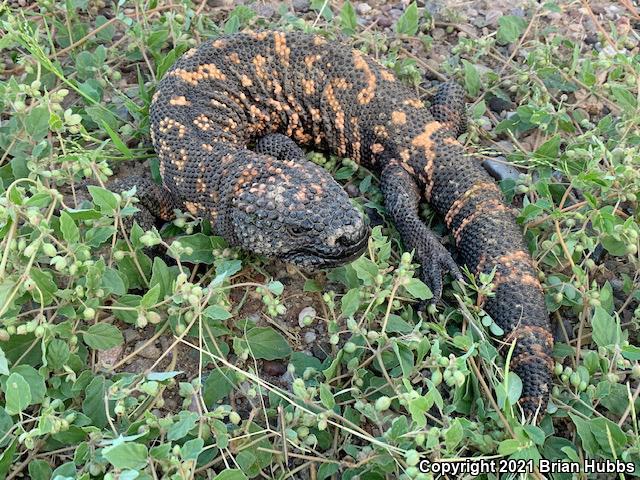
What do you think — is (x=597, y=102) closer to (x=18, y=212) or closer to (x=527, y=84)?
(x=527, y=84)

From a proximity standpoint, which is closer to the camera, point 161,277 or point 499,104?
point 161,277

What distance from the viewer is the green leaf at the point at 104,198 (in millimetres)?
1922

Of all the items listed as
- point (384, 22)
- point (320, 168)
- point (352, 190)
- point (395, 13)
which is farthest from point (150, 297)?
point (395, 13)

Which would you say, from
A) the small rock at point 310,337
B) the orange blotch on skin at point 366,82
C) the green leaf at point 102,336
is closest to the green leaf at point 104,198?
the green leaf at point 102,336

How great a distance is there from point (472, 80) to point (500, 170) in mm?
547

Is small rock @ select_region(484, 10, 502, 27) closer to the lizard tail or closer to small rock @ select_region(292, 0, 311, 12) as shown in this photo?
the lizard tail

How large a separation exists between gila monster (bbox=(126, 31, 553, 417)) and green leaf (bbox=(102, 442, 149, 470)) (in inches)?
33.8

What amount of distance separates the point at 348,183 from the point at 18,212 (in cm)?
144

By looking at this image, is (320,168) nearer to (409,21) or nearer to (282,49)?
(282,49)

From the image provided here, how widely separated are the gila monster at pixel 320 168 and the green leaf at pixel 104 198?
0.44 m

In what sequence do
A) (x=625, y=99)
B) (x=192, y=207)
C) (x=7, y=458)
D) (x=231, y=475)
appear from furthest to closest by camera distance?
1. (x=625, y=99)
2. (x=192, y=207)
3. (x=7, y=458)
4. (x=231, y=475)

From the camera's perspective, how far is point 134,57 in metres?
2.97

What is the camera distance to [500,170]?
8.94ft

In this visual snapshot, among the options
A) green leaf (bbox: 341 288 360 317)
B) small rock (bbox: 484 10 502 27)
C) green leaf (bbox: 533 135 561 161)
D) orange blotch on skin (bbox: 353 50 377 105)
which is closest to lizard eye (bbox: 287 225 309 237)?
green leaf (bbox: 341 288 360 317)
